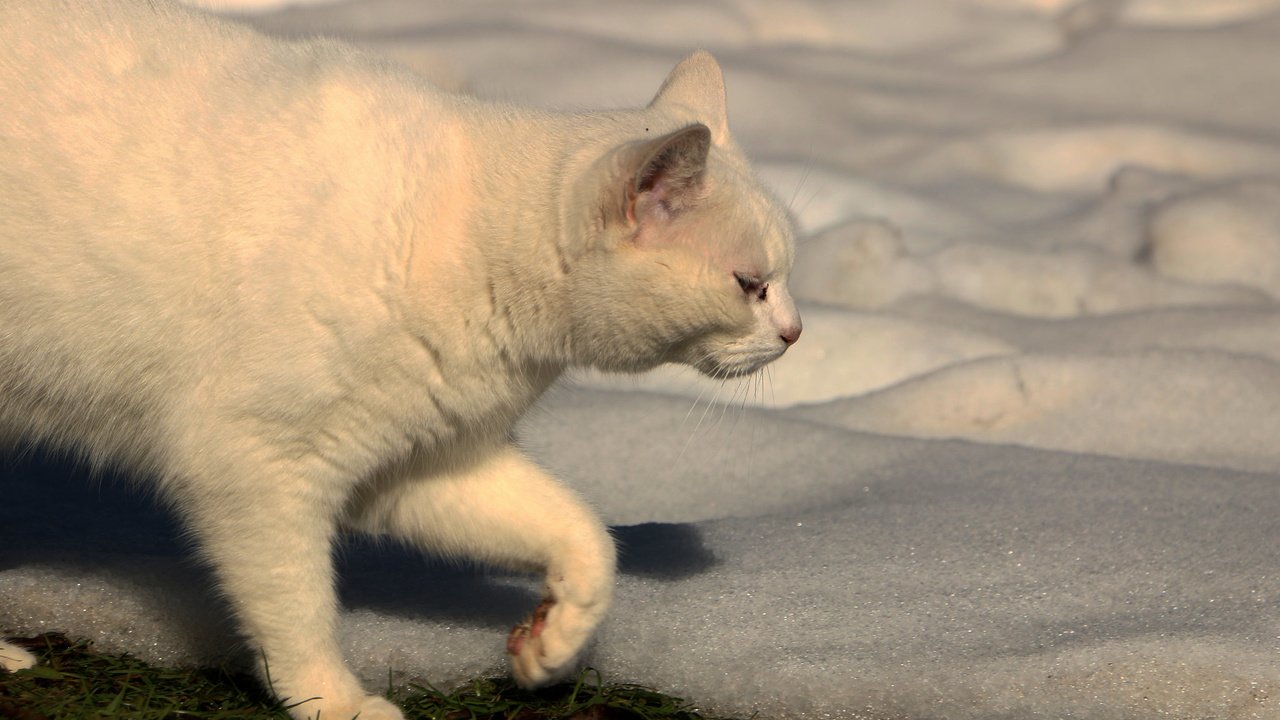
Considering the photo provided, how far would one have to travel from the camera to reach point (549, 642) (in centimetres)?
211

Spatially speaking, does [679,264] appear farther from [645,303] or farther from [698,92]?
[698,92]

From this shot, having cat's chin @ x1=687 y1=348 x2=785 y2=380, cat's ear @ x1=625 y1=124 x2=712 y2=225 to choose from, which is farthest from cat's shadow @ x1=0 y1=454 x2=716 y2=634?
cat's ear @ x1=625 y1=124 x2=712 y2=225

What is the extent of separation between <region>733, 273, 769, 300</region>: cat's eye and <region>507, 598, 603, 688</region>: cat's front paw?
0.58 metres

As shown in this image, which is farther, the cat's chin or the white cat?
the cat's chin

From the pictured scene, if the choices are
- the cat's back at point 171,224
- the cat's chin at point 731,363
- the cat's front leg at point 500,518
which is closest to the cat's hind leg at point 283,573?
the cat's back at point 171,224

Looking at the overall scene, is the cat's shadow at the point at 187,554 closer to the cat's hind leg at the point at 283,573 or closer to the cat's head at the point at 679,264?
the cat's hind leg at the point at 283,573

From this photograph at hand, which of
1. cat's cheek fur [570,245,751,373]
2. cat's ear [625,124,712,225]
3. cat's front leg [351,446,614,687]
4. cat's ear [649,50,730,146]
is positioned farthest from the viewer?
cat's ear [649,50,730,146]

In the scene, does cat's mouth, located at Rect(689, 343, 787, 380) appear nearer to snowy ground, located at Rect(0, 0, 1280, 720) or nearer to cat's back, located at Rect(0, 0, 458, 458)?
snowy ground, located at Rect(0, 0, 1280, 720)

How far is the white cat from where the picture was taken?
1.99 m

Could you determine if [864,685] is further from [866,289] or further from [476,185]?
[866,289]

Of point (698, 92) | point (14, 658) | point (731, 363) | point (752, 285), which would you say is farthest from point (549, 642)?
point (698, 92)

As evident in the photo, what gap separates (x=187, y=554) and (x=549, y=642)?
0.94 metres

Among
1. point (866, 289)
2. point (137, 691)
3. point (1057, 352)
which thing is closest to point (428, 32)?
point (866, 289)

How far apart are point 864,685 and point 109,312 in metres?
1.32
